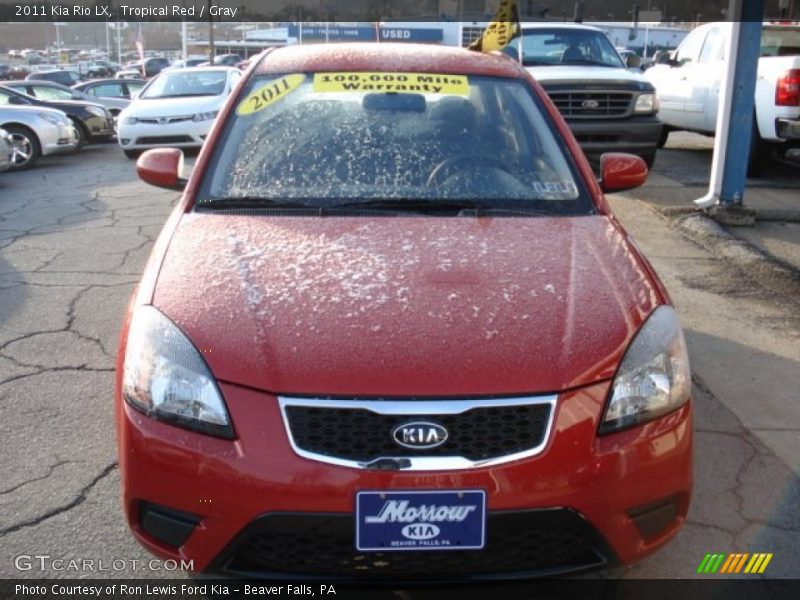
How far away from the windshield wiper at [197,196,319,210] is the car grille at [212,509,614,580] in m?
1.38

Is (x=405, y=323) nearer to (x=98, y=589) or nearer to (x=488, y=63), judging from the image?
(x=98, y=589)

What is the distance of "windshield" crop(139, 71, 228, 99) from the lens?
43.6 feet

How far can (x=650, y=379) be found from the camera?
7.49ft

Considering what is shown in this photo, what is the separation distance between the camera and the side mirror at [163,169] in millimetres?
3605

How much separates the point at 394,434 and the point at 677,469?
81cm

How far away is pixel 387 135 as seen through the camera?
3.38 m

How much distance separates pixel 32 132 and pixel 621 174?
37.2 feet

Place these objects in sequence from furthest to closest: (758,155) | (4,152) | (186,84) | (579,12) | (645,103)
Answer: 1. (579,12)
2. (186,84)
3. (4,152)
4. (758,155)
5. (645,103)

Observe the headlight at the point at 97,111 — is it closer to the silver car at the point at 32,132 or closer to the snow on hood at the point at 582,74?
the silver car at the point at 32,132

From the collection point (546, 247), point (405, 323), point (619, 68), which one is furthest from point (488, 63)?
point (619, 68)

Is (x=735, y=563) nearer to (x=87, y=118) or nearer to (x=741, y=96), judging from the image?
(x=741, y=96)

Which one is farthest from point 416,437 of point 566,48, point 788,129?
point 566,48

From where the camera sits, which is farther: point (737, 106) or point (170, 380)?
point (737, 106)

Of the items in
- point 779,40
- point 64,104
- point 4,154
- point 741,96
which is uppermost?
point 779,40
